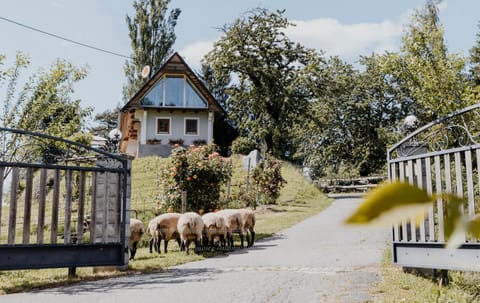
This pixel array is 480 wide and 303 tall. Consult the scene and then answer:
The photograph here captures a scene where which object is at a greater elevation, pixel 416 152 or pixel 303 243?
pixel 416 152

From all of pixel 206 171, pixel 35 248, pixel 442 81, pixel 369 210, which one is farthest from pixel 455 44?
pixel 369 210

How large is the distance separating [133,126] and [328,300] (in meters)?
30.3

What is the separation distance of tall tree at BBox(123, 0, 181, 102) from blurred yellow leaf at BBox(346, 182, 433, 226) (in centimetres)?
3787

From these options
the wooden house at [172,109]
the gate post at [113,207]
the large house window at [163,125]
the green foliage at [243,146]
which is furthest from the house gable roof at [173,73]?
the gate post at [113,207]

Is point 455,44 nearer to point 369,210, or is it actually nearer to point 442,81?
point 442,81

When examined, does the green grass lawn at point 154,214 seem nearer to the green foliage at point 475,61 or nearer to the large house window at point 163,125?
the large house window at point 163,125

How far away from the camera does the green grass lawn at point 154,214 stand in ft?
24.6

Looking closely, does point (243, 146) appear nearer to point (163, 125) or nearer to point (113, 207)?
point (163, 125)

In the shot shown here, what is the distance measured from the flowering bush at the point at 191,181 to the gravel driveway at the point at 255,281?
163 inches

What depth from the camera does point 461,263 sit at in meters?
5.32

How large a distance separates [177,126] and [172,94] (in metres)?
2.29

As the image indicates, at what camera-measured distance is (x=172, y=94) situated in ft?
106

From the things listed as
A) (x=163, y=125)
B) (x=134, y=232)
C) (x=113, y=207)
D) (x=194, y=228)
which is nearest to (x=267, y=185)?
(x=194, y=228)

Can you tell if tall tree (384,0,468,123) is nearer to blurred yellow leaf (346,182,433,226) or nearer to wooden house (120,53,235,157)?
blurred yellow leaf (346,182,433,226)
